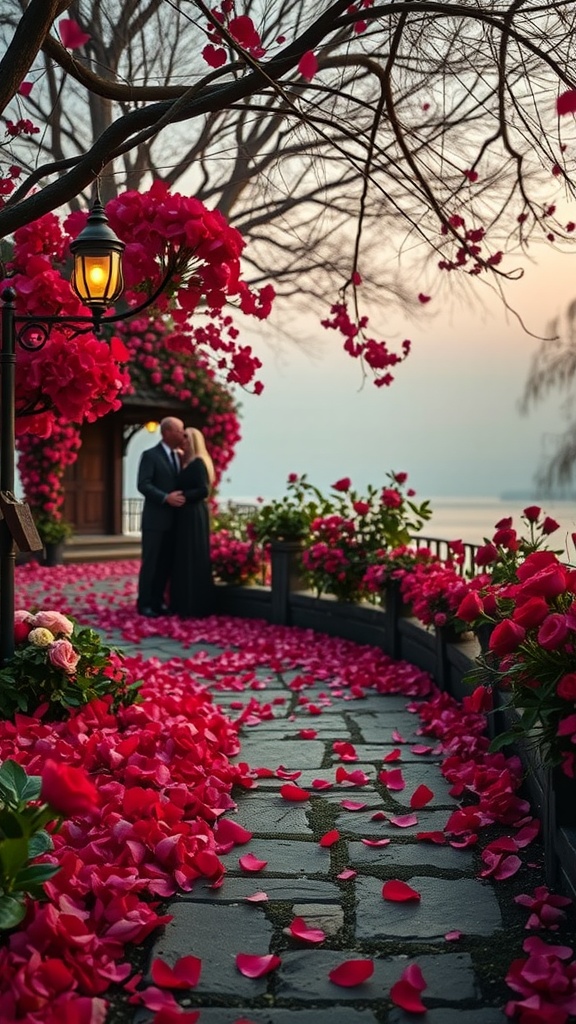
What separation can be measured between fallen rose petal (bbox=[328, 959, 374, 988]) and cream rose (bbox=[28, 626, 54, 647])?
8.89 ft

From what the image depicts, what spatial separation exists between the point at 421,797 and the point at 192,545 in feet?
21.6

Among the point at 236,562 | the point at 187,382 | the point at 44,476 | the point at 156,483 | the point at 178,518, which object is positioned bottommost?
the point at 236,562

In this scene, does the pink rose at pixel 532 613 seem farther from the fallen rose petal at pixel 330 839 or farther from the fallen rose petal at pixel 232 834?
the fallen rose petal at pixel 232 834

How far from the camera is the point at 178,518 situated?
10.2 meters

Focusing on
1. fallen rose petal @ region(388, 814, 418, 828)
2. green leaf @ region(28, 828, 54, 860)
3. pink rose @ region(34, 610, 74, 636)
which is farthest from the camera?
pink rose @ region(34, 610, 74, 636)

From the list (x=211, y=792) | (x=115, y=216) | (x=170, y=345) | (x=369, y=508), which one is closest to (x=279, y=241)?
(x=369, y=508)

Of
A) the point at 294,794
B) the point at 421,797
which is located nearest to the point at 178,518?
the point at 294,794

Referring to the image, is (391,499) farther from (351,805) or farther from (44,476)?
(44,476)

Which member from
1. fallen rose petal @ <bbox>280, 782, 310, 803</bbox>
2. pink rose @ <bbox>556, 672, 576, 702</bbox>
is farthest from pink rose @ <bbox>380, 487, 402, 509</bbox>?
pink rose @ <bbox>556, 672, 576, 702</bbox>

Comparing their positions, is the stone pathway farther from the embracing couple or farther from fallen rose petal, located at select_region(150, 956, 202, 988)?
the embracing couple

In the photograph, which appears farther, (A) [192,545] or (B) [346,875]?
(A) [192,545]

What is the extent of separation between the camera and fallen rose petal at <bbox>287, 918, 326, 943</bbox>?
2695 mm

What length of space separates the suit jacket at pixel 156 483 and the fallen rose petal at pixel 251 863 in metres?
6.96

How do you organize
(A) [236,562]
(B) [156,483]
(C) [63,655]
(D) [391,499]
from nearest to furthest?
(C) [63,655]
(D) [391,499]
(B) [156,483]
(A) [236,562]
